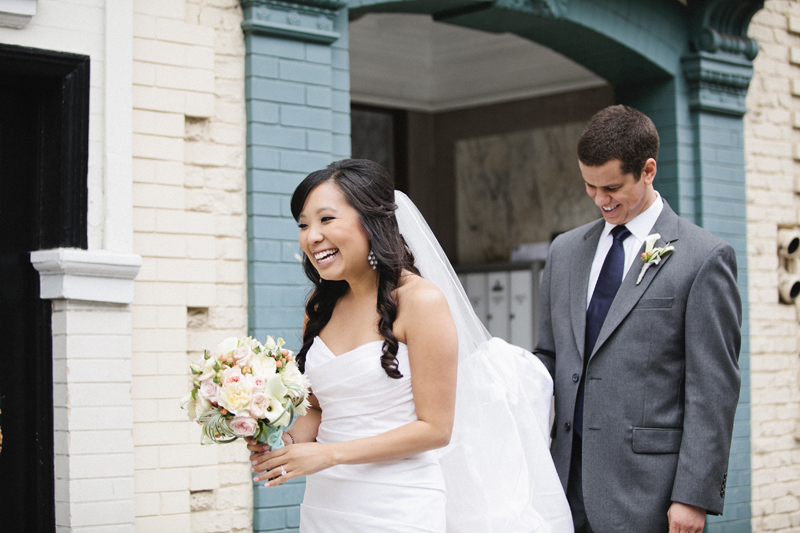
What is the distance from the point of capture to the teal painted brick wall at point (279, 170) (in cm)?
476

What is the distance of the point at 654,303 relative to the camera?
3.10 m

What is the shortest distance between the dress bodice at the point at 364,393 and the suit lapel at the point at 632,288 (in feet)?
2.53

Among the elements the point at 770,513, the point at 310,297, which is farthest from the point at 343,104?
the point at 770,513

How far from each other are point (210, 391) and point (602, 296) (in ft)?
4.79

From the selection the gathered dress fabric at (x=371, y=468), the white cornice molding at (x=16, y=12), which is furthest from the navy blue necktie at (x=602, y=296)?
the white cornice molding at (x=16, y=12)

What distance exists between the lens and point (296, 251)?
488 cm

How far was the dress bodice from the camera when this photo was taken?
2822 mm

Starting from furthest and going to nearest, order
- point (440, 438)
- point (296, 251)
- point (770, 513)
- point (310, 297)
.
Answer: point (770, 513)
point (296, 251)
point (310, 297)
point (440, 438)

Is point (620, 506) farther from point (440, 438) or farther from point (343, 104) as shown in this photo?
point (343, 104)

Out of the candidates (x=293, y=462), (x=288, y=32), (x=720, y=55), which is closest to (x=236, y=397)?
(x=293, y=462)

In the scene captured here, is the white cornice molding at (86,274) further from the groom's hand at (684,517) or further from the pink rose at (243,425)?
the groom's hand at (684,517)

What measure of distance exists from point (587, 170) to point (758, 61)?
4.54 metres

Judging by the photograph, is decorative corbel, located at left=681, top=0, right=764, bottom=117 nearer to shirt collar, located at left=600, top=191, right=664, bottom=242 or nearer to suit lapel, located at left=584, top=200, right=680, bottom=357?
shirt collar, located at left=600, top=191, right=664, bottom=242

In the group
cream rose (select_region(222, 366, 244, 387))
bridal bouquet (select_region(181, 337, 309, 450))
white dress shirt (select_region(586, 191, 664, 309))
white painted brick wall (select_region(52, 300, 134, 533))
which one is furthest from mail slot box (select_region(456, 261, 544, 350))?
cream rose (select_region(222, 366, 244, 387))
